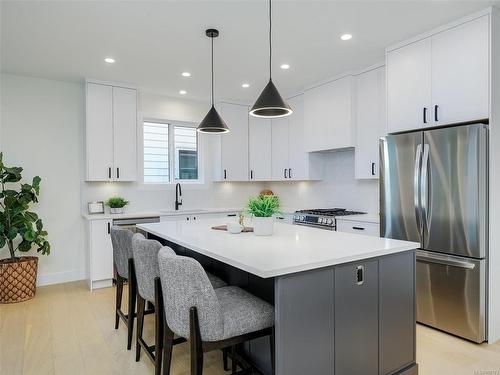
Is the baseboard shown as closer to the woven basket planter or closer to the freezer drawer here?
the woven basket planter

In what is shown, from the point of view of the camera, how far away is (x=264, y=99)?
2.55m

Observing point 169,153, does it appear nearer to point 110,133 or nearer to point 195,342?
point 110,133

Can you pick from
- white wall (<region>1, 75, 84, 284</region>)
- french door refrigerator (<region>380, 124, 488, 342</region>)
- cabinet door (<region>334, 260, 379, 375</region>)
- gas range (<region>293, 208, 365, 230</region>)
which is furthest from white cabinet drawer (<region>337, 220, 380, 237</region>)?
white wall (<region>1, 75, 84, 284</region>)

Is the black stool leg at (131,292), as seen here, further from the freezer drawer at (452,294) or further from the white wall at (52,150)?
the freezer drawer at (452,294)

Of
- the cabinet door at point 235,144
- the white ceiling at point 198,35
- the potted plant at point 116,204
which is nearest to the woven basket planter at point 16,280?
the potted plant at point 116,204

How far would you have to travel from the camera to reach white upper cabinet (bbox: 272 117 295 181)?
547 cm

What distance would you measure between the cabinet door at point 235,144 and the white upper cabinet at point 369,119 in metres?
2.03

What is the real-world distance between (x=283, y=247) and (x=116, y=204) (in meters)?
3.27

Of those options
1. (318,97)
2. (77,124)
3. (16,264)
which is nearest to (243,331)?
(16,264)

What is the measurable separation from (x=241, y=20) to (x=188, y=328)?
2.53 meters

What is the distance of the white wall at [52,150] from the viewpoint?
14.2ft

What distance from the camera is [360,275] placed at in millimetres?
1933

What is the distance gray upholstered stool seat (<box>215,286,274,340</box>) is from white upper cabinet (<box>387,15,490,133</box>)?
96.0 inches

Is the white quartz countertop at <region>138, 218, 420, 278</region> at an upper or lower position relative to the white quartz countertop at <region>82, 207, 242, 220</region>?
upper
